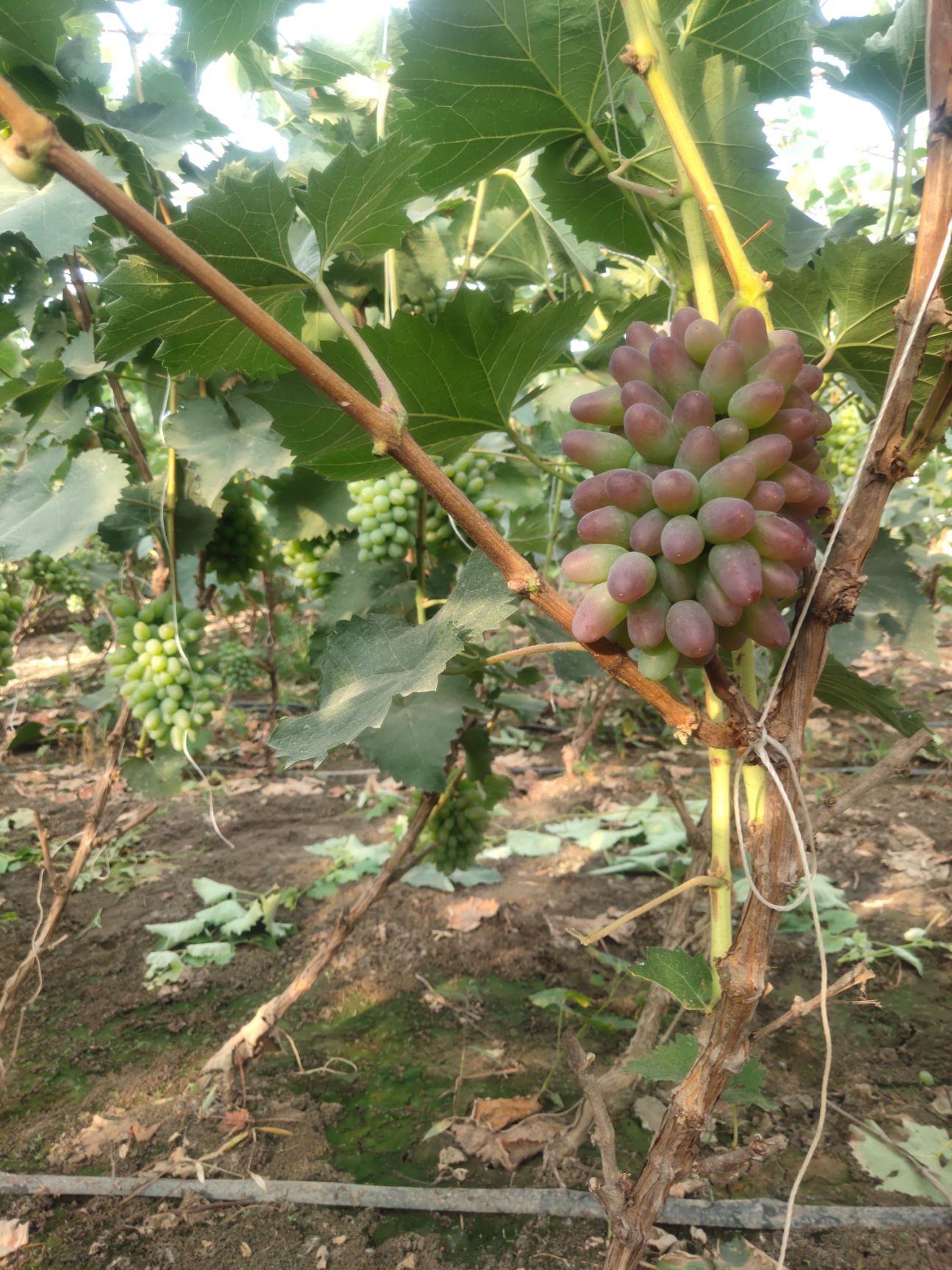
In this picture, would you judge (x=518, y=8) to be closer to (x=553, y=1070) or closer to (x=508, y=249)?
(x=508, y=249)

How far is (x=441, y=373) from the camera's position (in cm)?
101

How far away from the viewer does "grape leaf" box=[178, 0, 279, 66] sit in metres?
1.36

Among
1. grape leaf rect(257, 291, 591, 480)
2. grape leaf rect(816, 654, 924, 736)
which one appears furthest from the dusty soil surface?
grape leaf rect(257, 291, 591, 480)

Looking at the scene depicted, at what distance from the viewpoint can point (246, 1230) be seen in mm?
1547

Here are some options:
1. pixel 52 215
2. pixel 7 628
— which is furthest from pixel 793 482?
pixel 7 628

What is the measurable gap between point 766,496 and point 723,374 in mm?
113

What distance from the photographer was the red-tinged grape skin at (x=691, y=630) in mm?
661

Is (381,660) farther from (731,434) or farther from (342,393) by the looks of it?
(731,434)

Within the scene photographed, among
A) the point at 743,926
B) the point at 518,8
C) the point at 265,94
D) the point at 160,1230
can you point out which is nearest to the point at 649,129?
the point at 518,8

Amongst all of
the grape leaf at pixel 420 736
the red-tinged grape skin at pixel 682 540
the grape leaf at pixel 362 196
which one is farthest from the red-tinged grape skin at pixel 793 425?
the grape leaf at pixel 420 736

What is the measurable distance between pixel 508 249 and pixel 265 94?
125 centimetres

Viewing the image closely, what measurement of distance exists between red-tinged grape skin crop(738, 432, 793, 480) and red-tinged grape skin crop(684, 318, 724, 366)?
0.10m

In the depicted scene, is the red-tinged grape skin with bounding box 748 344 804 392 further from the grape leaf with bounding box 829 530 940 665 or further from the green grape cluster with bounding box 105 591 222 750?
the green grape cluster with bounding box 105 591 222 750

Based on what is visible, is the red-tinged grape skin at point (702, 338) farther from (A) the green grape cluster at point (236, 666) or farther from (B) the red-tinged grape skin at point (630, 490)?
(A) the green grape cluster at point (236, 666)
